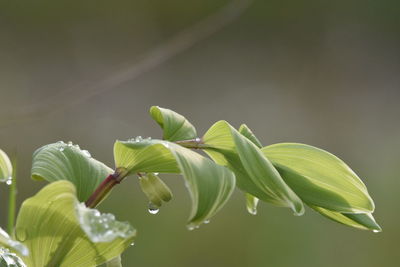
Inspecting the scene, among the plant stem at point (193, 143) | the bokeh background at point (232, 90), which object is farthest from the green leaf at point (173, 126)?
the bokeh background at point (232, 90)

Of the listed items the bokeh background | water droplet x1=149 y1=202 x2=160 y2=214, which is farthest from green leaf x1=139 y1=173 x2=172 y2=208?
the bokeh background

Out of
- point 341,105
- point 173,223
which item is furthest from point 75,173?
point 341,105

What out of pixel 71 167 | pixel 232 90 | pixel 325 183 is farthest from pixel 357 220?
pixel 232 90

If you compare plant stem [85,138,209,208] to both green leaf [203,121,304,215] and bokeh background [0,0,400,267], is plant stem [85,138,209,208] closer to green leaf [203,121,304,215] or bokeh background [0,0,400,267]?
green leaf [203,121,304,215]

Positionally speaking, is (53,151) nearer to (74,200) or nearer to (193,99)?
(74,200)

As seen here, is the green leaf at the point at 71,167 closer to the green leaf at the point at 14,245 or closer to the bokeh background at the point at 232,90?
the green leaf at the point at 14,245

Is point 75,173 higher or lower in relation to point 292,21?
lower
